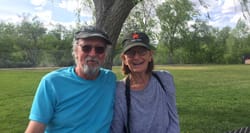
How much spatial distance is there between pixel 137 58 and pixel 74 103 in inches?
25.6

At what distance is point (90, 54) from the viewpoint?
11.0 feet

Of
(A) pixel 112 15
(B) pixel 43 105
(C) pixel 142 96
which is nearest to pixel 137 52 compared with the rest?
(C) pixel 142 96

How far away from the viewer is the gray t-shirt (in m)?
3.27

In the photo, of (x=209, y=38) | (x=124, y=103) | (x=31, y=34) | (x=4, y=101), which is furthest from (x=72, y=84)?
(x=209, y=38)

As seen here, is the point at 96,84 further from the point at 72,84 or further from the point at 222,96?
the point at 222,96

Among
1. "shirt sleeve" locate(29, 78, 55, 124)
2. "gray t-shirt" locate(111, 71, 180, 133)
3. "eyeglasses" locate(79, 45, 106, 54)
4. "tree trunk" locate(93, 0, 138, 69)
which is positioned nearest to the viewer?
"shirt sleeve" locate(29, 78, 55, 124)

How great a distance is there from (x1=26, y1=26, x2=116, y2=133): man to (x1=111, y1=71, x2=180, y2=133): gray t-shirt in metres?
0.10

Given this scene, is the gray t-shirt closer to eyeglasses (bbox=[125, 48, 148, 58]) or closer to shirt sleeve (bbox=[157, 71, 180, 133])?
shirt sleeve (bbox=[157, 71, 180, 133])

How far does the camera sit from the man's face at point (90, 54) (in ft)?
11.0

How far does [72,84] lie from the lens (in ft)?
10.8

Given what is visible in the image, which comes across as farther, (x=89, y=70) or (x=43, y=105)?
(x=89, y=70)

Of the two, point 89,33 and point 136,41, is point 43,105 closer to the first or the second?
point 89,33

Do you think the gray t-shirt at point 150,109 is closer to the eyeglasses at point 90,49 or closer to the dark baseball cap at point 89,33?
the eyeglasses at point 90,49

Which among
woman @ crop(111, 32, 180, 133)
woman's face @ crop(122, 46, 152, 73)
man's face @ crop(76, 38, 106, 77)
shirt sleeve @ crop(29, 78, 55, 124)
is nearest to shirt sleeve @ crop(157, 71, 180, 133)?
woman @ crop(111, 32, 180, 133)
